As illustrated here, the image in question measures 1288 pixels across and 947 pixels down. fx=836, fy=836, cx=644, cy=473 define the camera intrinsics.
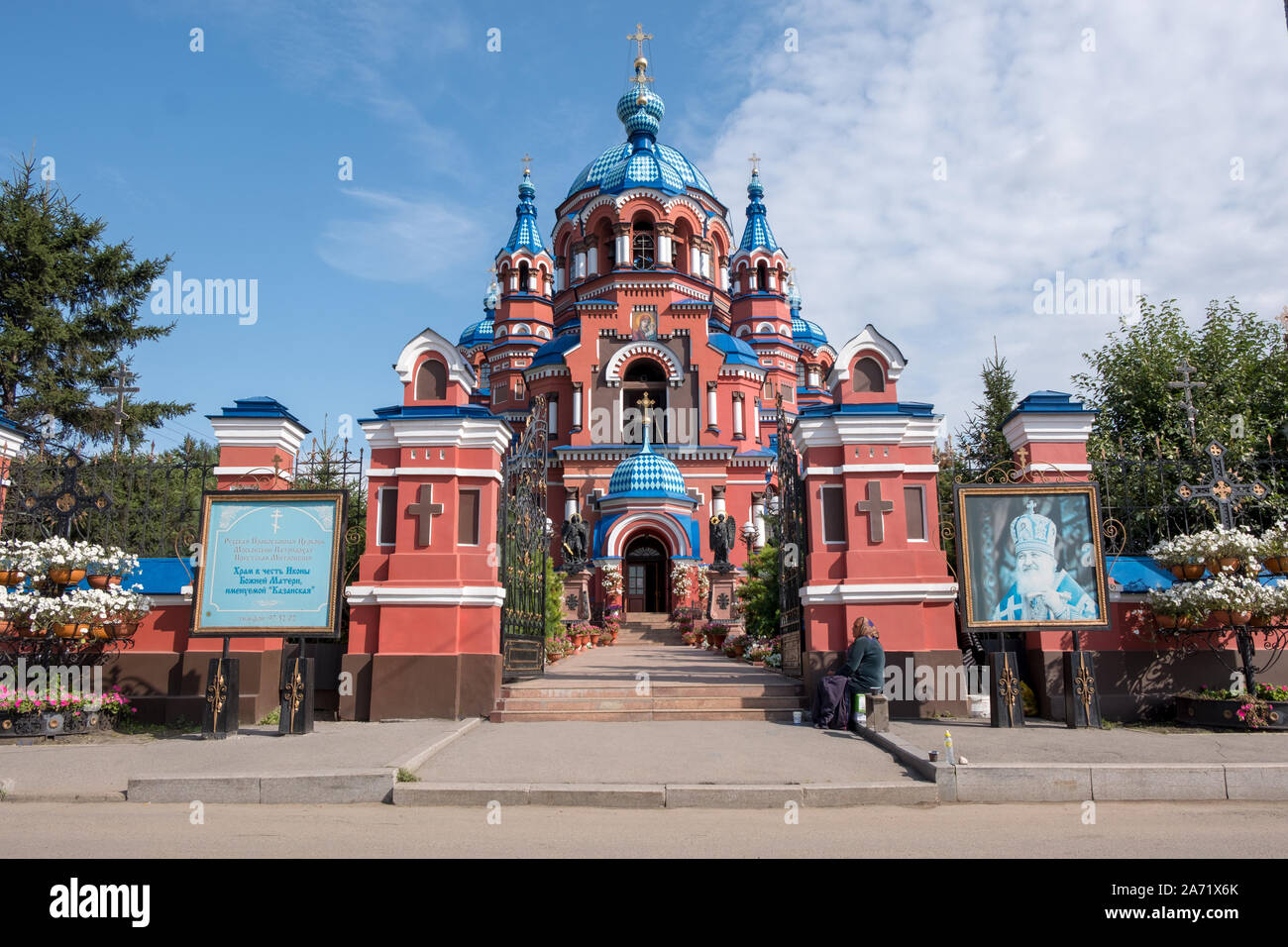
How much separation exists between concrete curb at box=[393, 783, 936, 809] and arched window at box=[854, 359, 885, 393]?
18.6ft

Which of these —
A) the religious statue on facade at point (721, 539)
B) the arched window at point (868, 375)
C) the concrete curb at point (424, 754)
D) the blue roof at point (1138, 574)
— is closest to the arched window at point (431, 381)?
the concrete curb at point (424, 754)

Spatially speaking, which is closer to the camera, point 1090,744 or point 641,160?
point 1090,744

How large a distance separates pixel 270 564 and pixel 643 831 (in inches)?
238

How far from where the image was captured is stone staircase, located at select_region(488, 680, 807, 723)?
1006 centimetres

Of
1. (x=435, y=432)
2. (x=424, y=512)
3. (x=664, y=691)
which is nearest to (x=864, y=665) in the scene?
(x=664, y=691)

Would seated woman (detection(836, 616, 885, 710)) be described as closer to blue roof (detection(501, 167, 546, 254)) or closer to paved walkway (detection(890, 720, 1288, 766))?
paved walkway (detection(890, 720, 1288, 766))

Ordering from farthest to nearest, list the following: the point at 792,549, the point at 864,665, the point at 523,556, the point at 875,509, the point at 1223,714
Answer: the point at 523,556 → the point at 792,549 → the point at 875,509 → the point at 864,665 → the point at 1223,714

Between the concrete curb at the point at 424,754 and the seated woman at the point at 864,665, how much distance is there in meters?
4.22

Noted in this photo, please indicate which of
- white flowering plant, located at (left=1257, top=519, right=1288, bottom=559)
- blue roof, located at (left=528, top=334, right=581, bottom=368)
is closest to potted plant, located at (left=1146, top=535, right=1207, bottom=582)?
white flowering plant, located at (left=1257, top=519, right=1288, bottom=559)

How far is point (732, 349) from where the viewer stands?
33594mm

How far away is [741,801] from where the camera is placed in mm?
6191

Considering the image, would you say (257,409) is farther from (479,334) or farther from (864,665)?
(479,334)

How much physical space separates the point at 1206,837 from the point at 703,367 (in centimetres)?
2768
